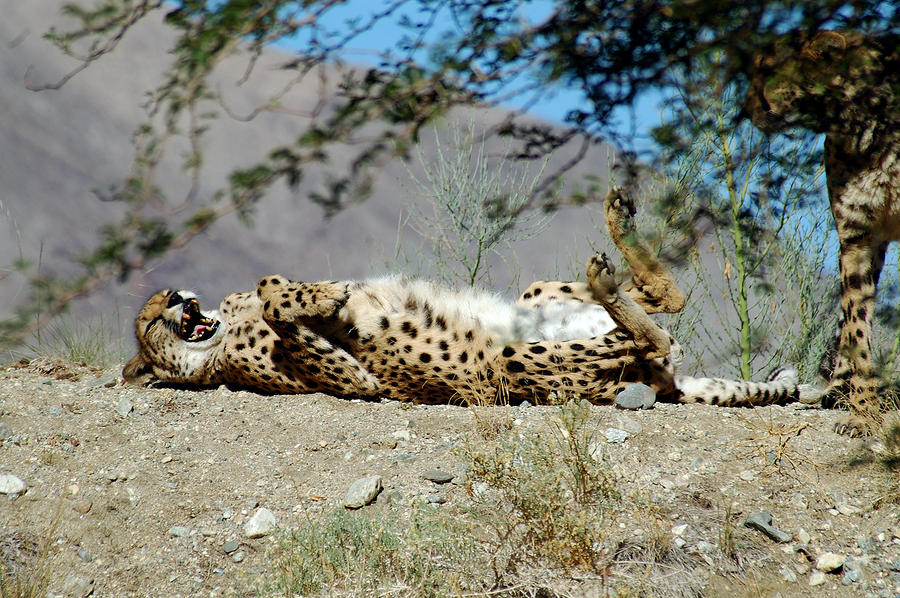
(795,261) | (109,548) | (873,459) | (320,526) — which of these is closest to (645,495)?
(873,459)

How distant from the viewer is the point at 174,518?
3.79m

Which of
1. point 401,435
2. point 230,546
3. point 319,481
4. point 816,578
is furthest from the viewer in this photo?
point 401,435

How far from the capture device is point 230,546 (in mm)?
3604

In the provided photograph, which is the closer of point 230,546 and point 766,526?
point 766,526

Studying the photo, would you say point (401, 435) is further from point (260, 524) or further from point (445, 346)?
point (260, 524)

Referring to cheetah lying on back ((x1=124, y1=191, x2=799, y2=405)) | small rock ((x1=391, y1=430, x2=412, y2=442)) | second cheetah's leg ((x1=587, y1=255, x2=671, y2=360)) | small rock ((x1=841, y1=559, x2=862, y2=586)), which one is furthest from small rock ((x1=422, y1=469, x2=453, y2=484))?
small rock ((x1=841, y1=559, x2=862, y2=586))

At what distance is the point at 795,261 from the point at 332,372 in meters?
4.84

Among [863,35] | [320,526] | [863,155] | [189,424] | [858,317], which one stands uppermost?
[863,35]

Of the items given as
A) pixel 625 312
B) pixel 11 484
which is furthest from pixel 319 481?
pixel 625 312

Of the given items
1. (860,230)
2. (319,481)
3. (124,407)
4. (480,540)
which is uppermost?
(860,230)

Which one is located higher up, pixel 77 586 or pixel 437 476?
pixel 437 476

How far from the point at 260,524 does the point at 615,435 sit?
6.30ft

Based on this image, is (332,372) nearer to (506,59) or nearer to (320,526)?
(320,526)

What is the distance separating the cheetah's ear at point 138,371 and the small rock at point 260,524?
→ 2.18m
